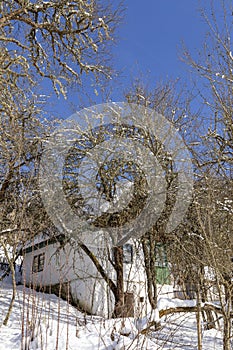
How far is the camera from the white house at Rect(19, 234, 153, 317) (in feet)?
13.3

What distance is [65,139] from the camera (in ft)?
32.6

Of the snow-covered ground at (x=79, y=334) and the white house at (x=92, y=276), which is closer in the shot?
the snow-covered ground at (x=79, y=334)

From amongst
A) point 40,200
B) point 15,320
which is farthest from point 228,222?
point 15,320

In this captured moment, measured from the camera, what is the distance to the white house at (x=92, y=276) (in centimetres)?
405

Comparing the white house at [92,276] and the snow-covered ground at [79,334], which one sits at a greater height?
the white house at [92,276]

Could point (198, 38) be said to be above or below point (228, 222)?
above

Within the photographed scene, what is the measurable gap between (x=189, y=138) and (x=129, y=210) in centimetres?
269

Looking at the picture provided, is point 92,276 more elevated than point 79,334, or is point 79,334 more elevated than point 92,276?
point 92,276

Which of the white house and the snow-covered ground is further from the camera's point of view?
the white house

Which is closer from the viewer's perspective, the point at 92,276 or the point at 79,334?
the point at 79,334

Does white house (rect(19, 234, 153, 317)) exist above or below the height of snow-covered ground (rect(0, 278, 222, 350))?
above

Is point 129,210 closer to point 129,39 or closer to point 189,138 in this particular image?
point 189,138

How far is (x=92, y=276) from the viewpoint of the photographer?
9.67 meters

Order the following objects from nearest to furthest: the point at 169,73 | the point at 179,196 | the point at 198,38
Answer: the point at 198,38 → the point at 179,196 → the point at 169,73
